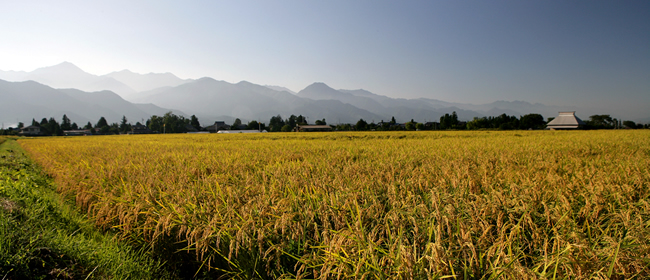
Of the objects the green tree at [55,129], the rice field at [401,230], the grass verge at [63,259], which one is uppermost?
the green tree at [55,129]

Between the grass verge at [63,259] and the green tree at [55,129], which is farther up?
the green tree at [55,129]

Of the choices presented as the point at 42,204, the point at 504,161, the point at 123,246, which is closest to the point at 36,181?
the point at 42,204

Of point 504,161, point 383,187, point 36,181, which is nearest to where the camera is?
point 383,187

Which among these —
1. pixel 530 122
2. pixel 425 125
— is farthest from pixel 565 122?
pixel 425 125

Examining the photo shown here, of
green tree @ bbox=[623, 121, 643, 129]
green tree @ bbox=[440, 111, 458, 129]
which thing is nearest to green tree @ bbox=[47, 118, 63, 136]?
green tree @ bbox=[440, 111, 458, 129]

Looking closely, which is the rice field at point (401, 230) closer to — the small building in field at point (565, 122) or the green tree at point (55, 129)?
the small building in field at point (565, 122)

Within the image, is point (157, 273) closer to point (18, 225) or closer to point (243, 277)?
point (243, 277)

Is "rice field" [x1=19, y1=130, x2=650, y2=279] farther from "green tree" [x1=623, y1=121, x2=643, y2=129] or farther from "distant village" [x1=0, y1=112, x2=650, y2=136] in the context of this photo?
"green tree" [x1=623, y1=121, x2=643, y2=129]

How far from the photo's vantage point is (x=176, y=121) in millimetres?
105625

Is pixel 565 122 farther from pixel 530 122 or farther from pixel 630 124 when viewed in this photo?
pixel 630 124

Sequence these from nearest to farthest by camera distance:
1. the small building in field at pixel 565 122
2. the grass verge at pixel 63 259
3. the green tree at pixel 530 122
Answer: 1. the grass verge at pixel 63 259
2. the small building in field at pixel 565 122
3. the green tree at pixel 530 122

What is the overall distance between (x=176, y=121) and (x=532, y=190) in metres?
120

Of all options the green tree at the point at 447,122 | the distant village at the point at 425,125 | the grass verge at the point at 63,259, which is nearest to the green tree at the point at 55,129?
the distant village at the point at 425,125

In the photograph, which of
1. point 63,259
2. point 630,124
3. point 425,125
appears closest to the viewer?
point 63,259
